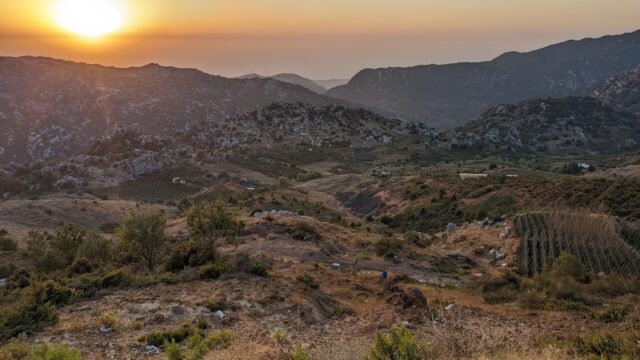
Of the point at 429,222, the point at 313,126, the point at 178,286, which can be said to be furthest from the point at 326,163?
the point at 178,286

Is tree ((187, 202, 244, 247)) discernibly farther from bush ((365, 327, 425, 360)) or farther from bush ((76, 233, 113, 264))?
bush ((365, 327, 425, 360))

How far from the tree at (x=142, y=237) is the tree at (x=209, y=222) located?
7.63 ft

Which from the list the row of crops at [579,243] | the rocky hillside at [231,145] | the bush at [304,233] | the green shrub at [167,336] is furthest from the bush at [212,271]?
the rocky hillside at [231,145]

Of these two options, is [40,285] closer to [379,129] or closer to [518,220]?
[518,220]

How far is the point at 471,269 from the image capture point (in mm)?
37094

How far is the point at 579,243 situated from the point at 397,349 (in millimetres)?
33381

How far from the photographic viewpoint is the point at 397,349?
33.4ft

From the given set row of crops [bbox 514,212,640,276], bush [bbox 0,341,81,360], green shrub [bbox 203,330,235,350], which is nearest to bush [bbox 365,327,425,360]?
green shrub [bbox 203,330,235,350]

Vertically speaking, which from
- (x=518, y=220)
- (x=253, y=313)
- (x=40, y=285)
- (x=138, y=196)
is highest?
(x=40, y=285)

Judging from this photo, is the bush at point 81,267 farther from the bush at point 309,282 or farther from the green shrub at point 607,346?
the green shrub at point 607,346

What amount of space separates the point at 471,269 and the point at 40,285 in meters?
30.8

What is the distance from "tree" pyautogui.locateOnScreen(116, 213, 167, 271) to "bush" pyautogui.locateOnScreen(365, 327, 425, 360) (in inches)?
859

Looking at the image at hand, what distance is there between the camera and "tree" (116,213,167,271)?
28734mm

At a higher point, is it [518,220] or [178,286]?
[178,286]
